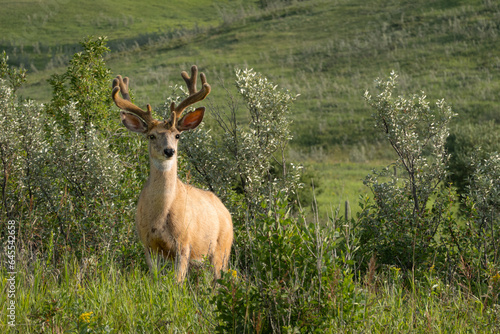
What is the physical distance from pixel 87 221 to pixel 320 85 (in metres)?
42.5

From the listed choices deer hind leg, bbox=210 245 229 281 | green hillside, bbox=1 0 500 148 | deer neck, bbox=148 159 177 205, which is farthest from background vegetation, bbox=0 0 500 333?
green hillside, bbox=1 0 500 148

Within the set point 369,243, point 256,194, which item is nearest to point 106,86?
point 256,194

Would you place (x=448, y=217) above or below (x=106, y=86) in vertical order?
below

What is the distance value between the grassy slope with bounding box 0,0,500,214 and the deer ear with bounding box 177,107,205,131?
13181 millimetres

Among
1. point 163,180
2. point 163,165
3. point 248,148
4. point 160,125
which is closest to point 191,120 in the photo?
point 160,125

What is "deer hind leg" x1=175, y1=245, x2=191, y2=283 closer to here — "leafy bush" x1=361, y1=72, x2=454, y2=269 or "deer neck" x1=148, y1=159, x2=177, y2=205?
"deer neck" x1=148, y1=159, x2=177, y2=205

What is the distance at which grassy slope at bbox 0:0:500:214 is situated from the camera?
38156mm

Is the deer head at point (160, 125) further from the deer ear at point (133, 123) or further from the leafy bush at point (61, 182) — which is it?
the leafy bush at point (61, 182)

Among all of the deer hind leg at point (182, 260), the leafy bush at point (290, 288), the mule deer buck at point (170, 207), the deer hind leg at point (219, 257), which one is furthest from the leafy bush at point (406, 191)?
the leafy bush at point (290, 288)

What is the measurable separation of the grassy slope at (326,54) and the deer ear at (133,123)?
13.5 meters

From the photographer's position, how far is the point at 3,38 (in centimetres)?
7338

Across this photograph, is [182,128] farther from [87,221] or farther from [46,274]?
[46,274]

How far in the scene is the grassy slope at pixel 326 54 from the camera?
125 feet

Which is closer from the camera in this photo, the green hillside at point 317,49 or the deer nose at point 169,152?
the deer nose at point 169,152
